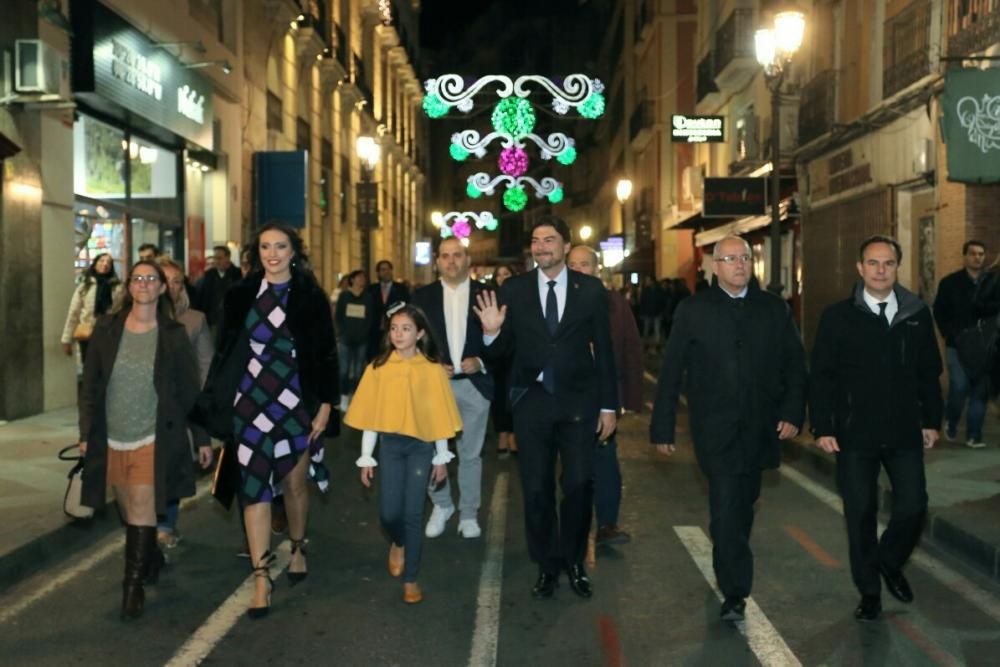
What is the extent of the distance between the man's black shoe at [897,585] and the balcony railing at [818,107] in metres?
16.8

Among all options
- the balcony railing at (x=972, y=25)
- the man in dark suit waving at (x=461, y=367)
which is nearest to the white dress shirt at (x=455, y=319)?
the man in dark suit waving at (x=461, y=367)

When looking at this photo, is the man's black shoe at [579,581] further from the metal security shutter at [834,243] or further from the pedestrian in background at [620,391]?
the metal security shutter at [834,243]

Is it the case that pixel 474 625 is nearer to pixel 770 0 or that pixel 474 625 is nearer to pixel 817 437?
pixel 817 437

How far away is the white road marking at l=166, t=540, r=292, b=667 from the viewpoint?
5309 millimetres

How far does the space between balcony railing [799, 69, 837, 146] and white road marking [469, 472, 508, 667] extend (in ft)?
49.7

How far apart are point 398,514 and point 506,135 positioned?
16.9 m

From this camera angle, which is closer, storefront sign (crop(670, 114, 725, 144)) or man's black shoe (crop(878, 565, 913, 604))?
man's black shoe (crop(878, 565, 913, 604))

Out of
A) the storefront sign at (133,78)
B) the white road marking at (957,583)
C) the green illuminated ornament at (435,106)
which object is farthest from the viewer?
the green illuminated ornament at (435,106)

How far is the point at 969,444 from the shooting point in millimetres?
11336

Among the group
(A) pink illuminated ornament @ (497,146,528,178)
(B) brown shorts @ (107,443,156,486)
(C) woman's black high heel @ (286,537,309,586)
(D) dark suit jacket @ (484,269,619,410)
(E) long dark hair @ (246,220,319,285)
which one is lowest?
(C) woman's black high heel @ (286,537,309,586)

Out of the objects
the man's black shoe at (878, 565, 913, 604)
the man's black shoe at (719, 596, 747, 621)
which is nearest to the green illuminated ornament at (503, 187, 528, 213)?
the man's black shoe at (878, 565, 913, 604)

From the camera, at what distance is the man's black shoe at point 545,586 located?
6312mm

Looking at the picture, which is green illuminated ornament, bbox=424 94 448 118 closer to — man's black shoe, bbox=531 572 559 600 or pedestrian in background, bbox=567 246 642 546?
pedestrian in background, bbox=567 246 642 546

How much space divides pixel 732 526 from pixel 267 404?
2401 millimetres
